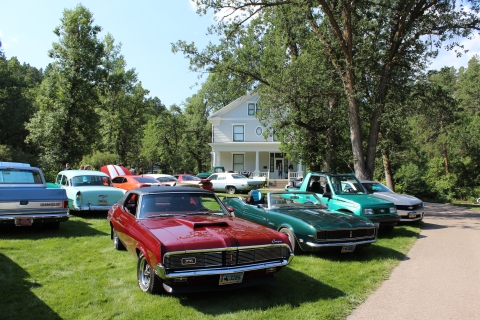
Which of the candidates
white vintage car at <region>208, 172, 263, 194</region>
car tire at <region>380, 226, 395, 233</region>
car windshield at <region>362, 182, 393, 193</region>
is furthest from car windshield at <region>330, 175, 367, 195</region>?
white vintage car at <region>208, 172, 263, 194</region>

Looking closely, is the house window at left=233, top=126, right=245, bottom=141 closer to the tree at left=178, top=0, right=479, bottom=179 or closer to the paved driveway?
the tree at left=178, top=0, right=479, bottom=179

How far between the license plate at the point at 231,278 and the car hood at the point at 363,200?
20.3 feet

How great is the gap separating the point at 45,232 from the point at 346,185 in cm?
859

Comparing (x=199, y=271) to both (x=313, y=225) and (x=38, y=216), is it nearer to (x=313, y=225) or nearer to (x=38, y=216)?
(x=313, y=225)

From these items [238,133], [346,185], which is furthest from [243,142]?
[346,185]

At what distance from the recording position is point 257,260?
16.2ft

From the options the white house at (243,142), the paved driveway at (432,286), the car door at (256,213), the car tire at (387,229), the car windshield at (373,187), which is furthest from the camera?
the white house at (243,142)

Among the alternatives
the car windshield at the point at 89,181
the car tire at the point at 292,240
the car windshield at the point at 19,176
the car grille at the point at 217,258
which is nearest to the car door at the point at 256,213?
the car tire at the point at 292,240

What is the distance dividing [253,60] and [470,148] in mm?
29998

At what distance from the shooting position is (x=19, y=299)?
4957mm

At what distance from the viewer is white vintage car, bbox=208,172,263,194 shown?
25438 mm

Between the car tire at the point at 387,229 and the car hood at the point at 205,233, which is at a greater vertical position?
the car hood at the point at 205,233

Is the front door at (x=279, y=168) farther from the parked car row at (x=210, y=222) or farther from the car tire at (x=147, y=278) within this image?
the car tire at (x=147, y=278)

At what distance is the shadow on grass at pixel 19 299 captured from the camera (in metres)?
4.48
